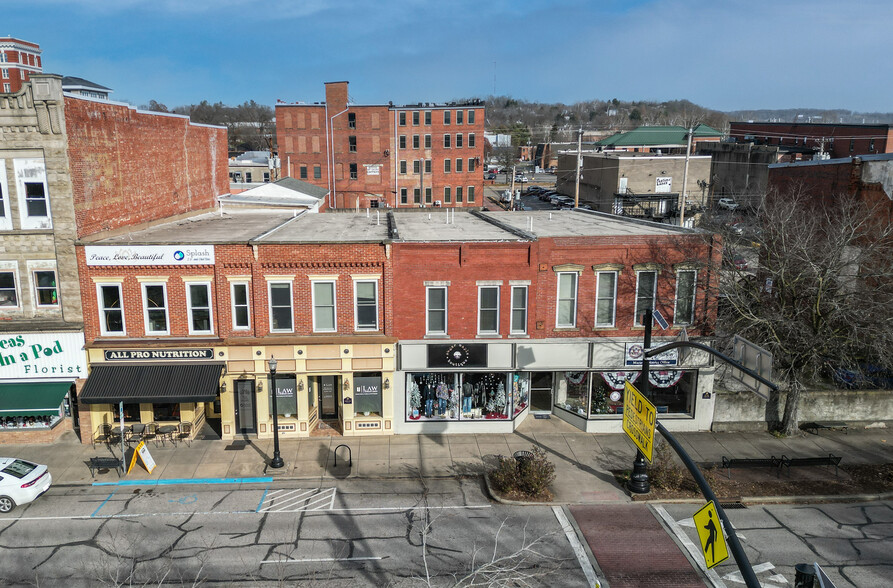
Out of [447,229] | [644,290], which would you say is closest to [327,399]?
[447,229]

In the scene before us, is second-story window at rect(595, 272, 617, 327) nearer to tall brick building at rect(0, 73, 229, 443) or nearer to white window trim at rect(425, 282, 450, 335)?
white window trim at rect(425, 282, 450, 335)

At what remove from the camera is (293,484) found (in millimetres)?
21359

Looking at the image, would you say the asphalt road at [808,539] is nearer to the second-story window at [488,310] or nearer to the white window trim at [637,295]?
the white window trim at [637,295]

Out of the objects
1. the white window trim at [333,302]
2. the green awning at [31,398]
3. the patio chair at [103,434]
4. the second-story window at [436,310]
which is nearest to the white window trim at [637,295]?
the second-story window at [436,310]

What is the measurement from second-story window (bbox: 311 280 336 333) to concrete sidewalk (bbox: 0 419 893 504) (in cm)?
453

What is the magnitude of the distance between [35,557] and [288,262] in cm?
1199

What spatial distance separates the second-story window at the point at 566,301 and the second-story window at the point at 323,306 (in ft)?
29.1

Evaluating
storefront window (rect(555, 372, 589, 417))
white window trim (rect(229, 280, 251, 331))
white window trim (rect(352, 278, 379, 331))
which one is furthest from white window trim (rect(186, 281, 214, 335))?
storefront window (rect(555, 372, 589, 417))

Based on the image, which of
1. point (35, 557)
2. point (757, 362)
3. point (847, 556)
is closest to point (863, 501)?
point (847, 556)

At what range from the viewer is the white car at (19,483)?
19016 mm

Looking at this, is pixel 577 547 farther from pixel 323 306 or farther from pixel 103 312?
pixel 103 312

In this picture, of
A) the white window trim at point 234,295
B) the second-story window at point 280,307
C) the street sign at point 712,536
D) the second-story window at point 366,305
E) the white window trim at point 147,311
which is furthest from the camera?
the second-story window at point 366,305

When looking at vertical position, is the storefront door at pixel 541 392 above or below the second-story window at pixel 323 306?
below

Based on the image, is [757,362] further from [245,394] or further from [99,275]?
[99,275]
